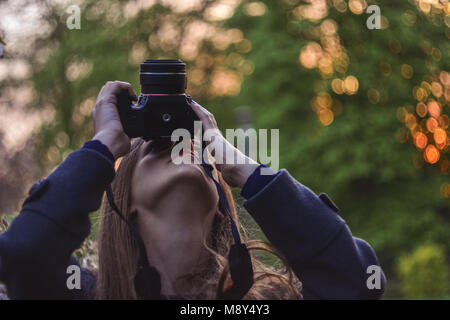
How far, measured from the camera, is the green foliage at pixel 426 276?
11516mm

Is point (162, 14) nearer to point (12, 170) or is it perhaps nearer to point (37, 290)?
point (12, 170)

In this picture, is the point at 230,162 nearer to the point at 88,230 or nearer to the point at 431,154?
the point at 88,230

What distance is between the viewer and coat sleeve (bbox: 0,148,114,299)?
5.30 ft

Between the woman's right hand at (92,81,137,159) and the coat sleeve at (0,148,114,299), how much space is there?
2.8 inches

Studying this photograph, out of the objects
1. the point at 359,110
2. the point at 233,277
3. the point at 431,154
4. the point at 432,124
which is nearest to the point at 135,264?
the point at 233,277

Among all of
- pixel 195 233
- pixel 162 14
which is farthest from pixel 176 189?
pixel 162 14

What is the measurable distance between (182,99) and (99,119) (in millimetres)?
263

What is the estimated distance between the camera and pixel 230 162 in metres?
1.84

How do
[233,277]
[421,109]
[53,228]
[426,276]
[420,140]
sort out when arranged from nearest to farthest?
[53,228] < [233,277] < [426,276] < [421,109] < [420,140]

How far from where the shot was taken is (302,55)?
1375cm

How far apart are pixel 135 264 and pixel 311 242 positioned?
1.87 ft

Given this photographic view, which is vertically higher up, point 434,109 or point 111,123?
point 111,123
